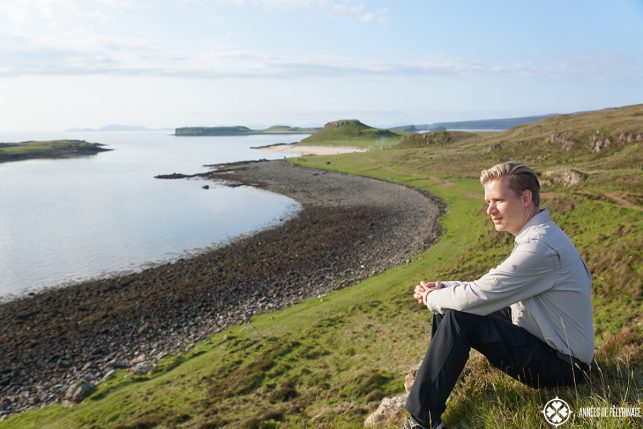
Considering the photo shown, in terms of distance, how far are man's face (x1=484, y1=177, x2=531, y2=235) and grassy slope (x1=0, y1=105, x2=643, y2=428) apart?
7.19 feet

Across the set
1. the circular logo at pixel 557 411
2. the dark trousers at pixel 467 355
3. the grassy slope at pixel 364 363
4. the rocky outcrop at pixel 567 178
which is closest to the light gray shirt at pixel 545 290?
the dark trousers at pixel 467 355

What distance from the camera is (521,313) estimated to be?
5.26 m

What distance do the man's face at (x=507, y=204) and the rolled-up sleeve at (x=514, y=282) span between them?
19.9 inches

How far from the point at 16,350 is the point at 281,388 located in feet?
56.4

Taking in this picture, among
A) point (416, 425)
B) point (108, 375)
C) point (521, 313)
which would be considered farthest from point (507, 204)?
point (108, 375)

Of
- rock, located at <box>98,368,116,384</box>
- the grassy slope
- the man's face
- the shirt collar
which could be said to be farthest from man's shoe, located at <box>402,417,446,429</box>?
rock, located at <box>98,368,116,384</box>

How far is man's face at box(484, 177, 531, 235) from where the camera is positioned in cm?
532

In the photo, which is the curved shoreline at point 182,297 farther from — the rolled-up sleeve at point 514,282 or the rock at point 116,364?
the rolled-up sleeve at point 514,282

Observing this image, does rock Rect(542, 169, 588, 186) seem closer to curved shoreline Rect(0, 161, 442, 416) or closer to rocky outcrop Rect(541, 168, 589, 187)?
rocky outcrop Rect(541, 168, 589, 187)

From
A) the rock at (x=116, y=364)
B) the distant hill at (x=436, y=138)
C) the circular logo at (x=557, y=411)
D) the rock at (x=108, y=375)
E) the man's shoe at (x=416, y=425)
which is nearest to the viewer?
the circular logo at (x=557, y=411)

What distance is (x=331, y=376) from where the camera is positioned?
1393 cm

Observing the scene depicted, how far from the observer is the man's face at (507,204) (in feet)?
17.5

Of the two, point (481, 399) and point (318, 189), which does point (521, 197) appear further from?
point (318, 189)

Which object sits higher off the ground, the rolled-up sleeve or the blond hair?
the blond hair
